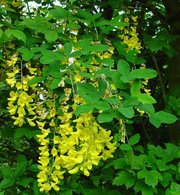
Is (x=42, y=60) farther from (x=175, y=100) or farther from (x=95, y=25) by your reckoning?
(x=175, y=100)

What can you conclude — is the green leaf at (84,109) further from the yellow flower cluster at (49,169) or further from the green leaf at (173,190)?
the green leaf at (173,190)

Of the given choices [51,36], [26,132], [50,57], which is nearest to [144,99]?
[50,57]

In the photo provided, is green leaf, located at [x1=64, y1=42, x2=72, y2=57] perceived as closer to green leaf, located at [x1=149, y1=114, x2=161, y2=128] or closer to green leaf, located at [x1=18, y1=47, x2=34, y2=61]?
green leaf, located at [x1=18, y1=47, x2=34, y2=61]

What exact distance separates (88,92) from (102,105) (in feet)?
0.33

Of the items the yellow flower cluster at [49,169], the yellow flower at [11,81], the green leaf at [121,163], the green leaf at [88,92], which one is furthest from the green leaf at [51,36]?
the green leaf at [121,163]

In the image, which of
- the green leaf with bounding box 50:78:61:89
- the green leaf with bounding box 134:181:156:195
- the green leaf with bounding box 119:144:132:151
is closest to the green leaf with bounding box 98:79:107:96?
the green leaf with bounding box 50:78:61:89

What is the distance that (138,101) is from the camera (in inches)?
61.7

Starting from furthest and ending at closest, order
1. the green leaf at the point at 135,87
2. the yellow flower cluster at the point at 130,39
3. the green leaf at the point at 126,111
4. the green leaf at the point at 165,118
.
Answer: the yellow flower cluster at the point at 130,39
the green leaf at the point at 165,118
the green leaf at the point at 135,87
the green leaf at the point at 126,111

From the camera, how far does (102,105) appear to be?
5.08 feet

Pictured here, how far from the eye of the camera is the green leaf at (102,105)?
1.54 metres

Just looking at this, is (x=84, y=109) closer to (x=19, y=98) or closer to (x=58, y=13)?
(x=19, y=98)

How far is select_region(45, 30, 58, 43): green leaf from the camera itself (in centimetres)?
191

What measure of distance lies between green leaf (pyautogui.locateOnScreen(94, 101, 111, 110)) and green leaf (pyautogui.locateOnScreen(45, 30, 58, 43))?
1.60 ft

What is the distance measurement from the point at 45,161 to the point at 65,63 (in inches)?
17.3
